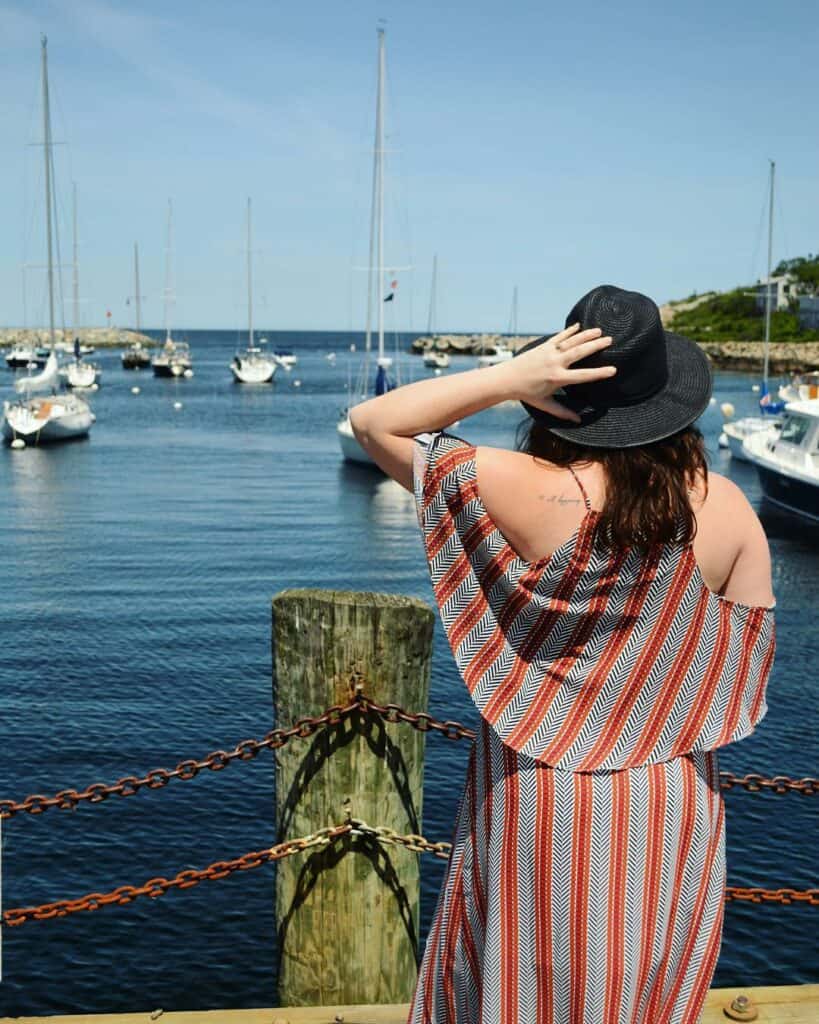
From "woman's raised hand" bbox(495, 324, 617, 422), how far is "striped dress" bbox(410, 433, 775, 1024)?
0.17 metres

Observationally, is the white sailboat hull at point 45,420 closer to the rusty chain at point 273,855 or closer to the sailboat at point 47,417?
the sailboat at point 47,417

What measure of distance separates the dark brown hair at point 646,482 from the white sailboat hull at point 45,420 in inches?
1720

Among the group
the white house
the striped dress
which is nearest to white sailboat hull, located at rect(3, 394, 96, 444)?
the striped dress

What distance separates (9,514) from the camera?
95.2ft

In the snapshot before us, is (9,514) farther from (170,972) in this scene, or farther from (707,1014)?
(707,1014)

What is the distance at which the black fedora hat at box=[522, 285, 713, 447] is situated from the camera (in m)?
2.23

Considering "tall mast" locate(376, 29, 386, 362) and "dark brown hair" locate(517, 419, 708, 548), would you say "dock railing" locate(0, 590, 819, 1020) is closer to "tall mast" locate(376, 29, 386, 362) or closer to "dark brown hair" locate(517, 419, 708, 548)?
"dark brown hair" locate(517, 419, 708, 548)

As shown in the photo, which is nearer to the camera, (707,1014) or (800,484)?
(707,1014)

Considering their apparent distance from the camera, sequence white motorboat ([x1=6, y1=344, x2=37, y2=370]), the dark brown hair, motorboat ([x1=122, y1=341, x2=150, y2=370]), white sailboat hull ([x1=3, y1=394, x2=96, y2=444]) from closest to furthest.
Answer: the dark brown hair, white sailboat hull ([x1=3, y1=394, x2=96, y2=444]), white motorboat ([x1=6, y1=344, x2=37, y2=370]), motorboat ([x1=122, y1=341, x2=150, y2=370])

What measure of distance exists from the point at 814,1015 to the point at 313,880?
5.03 feet

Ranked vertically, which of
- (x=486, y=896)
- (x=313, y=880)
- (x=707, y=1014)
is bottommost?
(x=707, y=1014)

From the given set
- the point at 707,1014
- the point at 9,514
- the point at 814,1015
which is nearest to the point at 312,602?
the point at 707,1014

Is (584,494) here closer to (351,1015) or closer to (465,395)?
(465,395)

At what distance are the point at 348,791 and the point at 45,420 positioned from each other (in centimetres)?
4300
